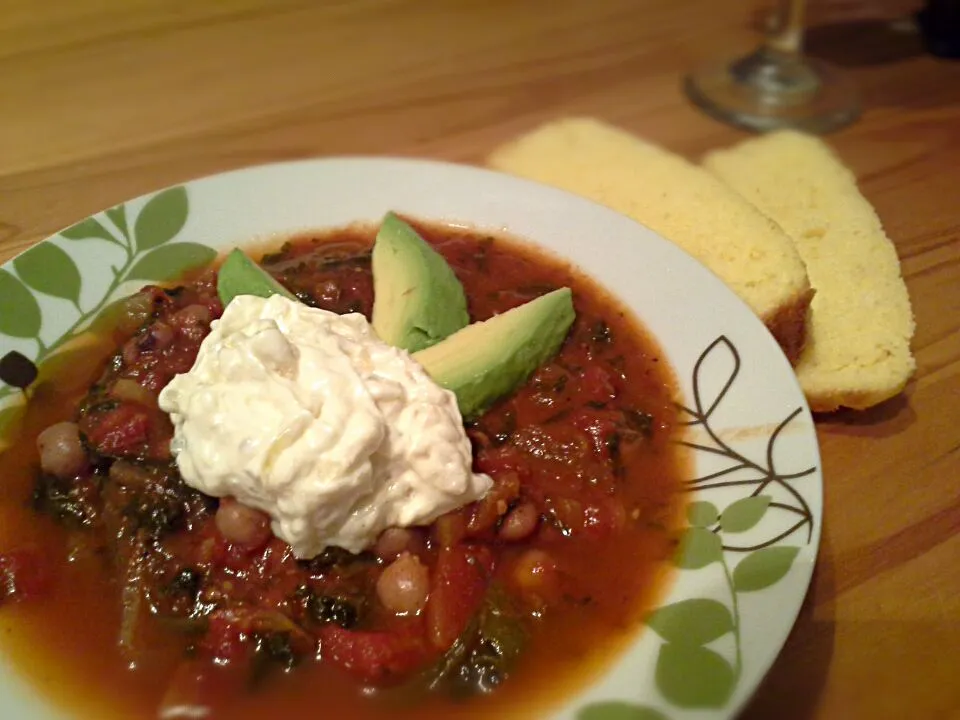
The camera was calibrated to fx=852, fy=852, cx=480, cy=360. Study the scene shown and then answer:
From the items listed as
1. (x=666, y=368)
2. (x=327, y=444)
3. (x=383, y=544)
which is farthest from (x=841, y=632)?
(x=327, y=444)

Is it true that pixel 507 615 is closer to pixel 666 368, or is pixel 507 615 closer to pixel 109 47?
pixel 666 368

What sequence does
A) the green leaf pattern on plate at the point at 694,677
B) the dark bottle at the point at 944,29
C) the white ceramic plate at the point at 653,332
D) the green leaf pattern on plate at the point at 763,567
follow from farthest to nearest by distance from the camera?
1. the dark bottle at the point at 944,29
2. the green leaf pattern on plate at the point at 763,567
3. the white ceramic plate at the point at 653,332
4. the green leaf pattern on plate at the point at 694,677

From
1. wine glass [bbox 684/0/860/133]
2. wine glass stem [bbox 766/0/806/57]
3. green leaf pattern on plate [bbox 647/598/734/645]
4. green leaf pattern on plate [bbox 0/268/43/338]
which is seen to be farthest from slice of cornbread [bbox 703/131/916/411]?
green leaf pattern on plate [bbox 0/268/43/338]

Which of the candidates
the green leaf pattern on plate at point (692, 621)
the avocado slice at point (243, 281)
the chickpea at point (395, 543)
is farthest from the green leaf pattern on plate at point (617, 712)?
the avocado slice at point (243, 281)

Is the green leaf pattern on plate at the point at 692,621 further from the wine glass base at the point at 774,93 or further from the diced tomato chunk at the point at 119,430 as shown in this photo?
the wine glass base at the point at 774,93

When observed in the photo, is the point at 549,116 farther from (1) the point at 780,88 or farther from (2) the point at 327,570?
(2) the point at 327,570
